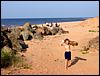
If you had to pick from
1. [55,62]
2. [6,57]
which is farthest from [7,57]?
[55,62]

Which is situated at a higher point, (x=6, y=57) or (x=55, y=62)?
(x=6, y=57)

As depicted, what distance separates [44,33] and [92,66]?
12.1 m

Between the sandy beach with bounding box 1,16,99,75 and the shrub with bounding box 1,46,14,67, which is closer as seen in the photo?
the sandy beach with bounding box 1,16,99,75

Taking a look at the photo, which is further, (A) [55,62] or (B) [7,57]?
(A) [55,62]

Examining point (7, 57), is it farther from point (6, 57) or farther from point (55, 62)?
point (55, 62)

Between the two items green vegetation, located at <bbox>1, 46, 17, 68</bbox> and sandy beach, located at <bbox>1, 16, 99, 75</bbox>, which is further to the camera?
green vegetation, located at <bbox>1, 46, 17, 68</bbox>

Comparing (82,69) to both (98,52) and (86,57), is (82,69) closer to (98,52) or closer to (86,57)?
(86,57)

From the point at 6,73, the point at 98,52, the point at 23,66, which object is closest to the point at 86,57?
the point at 98,52

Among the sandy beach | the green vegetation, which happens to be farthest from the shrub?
the sandy beach

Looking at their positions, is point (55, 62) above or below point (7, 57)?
below

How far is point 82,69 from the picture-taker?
1238 centimetres

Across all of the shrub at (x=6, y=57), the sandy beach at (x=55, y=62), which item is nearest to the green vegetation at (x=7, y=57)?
the shrub at (x=6, y=57)

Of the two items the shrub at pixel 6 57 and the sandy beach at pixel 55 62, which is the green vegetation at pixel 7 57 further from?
the sandy beach at pixel 55 62

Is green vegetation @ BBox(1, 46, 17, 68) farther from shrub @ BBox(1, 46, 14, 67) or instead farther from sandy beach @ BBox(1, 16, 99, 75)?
sandy beach @ BBox(1, 16, 99, 75)
